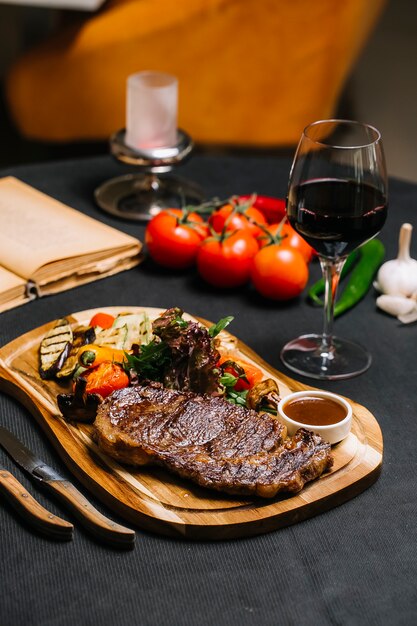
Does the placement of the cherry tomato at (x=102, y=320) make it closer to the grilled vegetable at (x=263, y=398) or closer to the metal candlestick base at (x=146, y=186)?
the grilled vegetable at (x=263, y=398)

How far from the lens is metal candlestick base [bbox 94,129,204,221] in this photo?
2.62 metres

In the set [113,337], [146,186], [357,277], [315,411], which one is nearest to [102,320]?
[113,337]

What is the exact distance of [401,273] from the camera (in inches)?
87.7

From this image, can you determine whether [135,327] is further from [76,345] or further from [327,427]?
[327,427]

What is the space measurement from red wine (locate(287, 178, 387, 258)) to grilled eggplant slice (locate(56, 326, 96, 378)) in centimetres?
50

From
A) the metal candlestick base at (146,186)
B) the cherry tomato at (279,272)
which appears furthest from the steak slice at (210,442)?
the metal candlestick base at (146,186)

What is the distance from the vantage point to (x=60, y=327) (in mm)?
1965

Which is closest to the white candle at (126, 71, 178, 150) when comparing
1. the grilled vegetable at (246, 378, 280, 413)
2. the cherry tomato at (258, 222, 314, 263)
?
the cherry tomato at (258, 222, 314, 263)

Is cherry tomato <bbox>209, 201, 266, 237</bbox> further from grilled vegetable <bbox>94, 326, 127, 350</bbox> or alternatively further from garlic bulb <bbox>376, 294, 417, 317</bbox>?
grilled vegetable <bbox>94, 326, 127, 350</bbox>

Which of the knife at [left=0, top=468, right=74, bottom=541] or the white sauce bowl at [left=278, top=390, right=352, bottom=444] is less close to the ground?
the white sauce bowl at [left=278, top=390, right=352, bottom=444]

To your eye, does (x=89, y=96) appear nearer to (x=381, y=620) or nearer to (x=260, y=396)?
(x=260, y=396)

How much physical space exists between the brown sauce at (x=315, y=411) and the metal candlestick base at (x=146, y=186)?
0.98 metres

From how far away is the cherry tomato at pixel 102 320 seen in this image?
2018mm

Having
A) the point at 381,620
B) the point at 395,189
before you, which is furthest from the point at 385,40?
the point at 381,620
